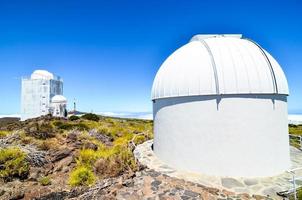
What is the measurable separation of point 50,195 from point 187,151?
4.59 metres

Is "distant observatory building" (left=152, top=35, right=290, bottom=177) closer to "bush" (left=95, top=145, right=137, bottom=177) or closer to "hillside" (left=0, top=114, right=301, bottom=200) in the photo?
"hillside" (left=0, top=114, right=301, bottom=200)

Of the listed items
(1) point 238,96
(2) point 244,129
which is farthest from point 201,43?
(2) point 244,129

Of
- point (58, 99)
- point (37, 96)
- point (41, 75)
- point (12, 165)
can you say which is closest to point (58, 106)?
point (58, 99)

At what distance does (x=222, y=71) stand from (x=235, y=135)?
6.14 ft

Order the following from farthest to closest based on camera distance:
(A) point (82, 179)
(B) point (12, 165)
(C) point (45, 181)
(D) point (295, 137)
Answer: (D) point (295, 137), (B) point (12, 165), (C) point (45, 181), (A) point (82, 179)

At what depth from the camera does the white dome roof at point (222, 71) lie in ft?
18.9

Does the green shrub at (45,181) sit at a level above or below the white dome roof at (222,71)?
below

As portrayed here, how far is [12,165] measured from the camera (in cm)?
809

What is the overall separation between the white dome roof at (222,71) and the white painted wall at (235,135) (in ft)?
0.84

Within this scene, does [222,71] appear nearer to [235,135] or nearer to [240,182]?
[235,135]

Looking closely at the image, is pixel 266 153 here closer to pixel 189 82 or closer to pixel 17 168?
pixel 189 82

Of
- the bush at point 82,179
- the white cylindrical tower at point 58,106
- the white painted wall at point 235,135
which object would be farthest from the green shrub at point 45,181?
the white cylindrical tower at point 58,106

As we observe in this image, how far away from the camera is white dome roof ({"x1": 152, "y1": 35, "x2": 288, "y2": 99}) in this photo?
5.76 meters

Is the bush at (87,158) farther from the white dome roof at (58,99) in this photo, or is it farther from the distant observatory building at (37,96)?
the distant observatory building at (37,96)
